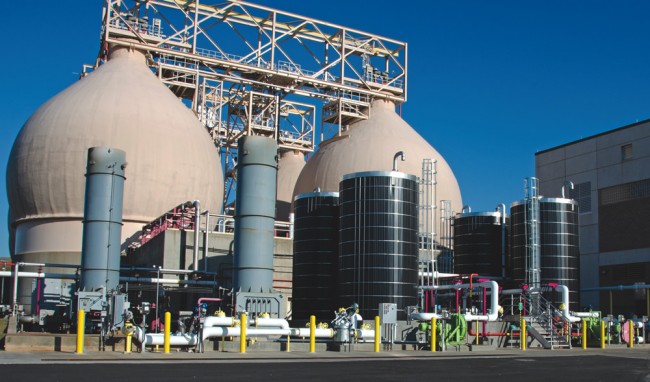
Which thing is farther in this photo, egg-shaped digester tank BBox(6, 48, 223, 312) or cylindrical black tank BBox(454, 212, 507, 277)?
cylindrical black tank BBox(454, 212, 507, 277)

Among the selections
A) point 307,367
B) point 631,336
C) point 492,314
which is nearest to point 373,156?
point 492,314

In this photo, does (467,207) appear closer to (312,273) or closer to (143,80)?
(312,273)

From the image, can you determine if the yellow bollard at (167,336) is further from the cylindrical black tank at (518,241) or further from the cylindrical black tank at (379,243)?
the cylindrical black tank at (518,241)

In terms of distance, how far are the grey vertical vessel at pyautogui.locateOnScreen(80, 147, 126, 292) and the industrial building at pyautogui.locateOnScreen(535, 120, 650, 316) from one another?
3325 centimetres

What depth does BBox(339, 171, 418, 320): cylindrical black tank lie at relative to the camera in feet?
120

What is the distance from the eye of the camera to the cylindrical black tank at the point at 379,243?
3666 cm

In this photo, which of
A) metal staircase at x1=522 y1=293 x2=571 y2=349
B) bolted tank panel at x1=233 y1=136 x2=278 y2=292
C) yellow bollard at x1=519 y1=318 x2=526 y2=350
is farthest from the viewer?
metal staircase at x1=522 y1=293 x2=571 y2=349

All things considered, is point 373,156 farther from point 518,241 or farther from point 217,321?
point 217,321

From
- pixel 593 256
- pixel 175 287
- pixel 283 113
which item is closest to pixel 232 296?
pixel 175 287

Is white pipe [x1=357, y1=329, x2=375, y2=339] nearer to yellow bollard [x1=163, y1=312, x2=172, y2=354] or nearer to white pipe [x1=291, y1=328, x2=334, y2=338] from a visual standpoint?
white pipe [x1=291, y1=328, x2=334, y2=338]

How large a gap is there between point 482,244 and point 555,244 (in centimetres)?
528

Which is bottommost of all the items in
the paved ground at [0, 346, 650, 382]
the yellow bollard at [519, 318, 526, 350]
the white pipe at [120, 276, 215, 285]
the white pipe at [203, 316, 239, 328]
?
the paved ground at [0, 346, 650, 382]

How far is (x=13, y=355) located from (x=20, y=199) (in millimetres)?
25749

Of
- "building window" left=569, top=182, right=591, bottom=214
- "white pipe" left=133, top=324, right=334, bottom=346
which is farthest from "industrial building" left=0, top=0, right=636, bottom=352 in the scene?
"building window" left=569, top=182, right=591, bottom=214
